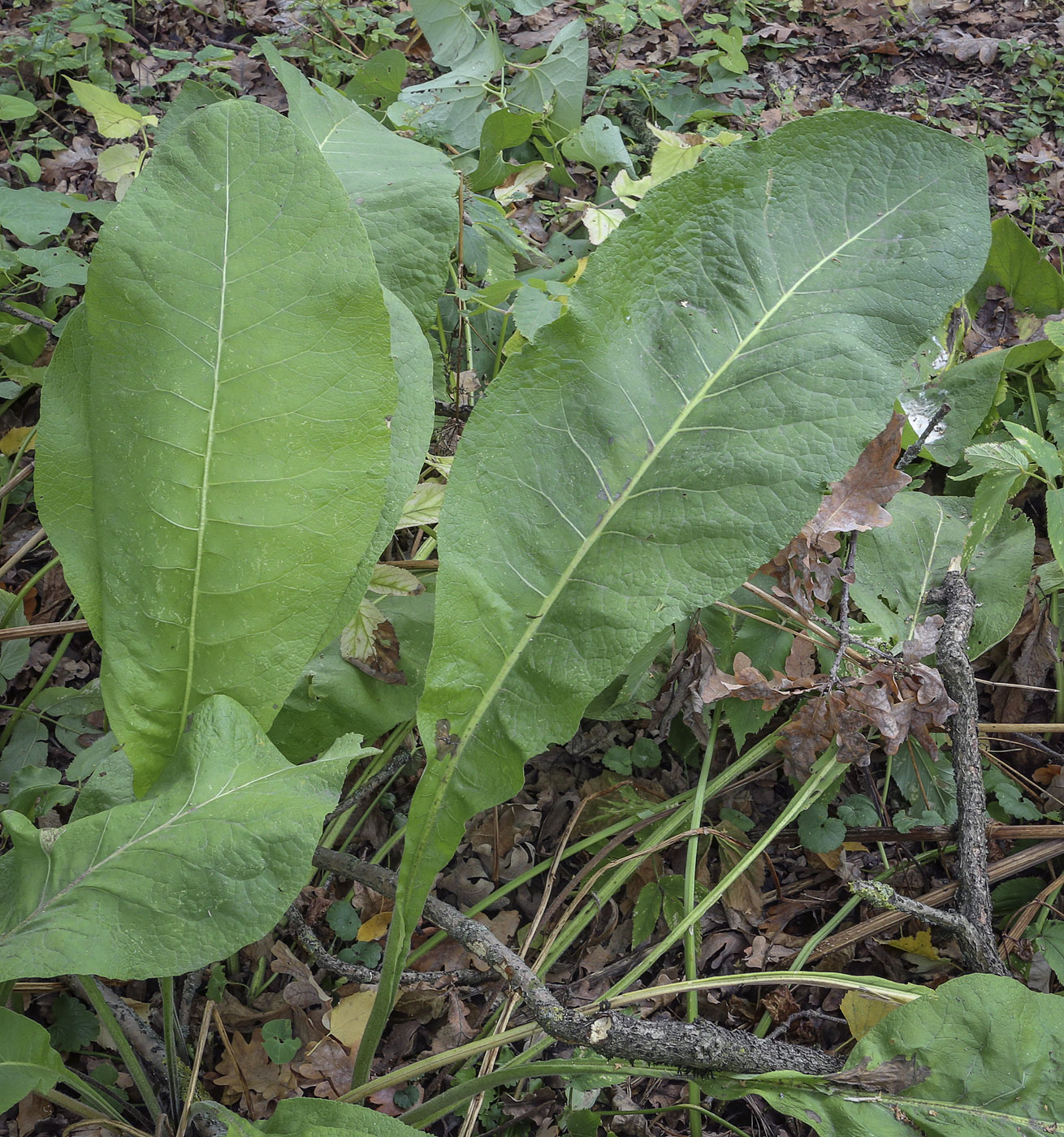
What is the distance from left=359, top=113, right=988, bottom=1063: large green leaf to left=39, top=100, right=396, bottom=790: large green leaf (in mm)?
178

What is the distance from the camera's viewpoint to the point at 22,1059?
38.4 inches

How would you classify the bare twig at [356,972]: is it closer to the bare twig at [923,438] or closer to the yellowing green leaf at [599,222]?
the bare twig at [923,438]

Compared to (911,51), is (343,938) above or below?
below

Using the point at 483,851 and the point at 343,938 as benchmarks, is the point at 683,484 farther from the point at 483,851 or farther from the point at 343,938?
the point at 343,938

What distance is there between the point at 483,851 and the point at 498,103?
223cm

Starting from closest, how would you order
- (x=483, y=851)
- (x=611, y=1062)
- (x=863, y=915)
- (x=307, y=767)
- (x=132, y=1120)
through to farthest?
(x=307, y=767) < (x=611, y=1062) < (x=132, y=1120) < (x=863, y=915) < (x=483, y=851)

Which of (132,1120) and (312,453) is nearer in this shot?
(312,453)

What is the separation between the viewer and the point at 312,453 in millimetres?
1048

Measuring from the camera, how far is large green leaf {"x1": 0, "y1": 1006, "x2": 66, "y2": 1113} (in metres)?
0.95

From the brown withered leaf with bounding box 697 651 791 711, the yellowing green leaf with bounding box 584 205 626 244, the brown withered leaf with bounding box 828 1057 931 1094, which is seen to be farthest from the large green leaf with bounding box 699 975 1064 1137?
the yellowing green leaf with bounding box 584 205 626 244

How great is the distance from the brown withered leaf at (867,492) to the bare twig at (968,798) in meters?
0.25

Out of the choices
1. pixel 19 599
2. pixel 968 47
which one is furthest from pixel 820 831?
pixel 968 47

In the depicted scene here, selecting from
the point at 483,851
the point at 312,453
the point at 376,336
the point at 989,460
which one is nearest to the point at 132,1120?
the point at 483,851

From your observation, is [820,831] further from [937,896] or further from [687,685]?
[687,685]
